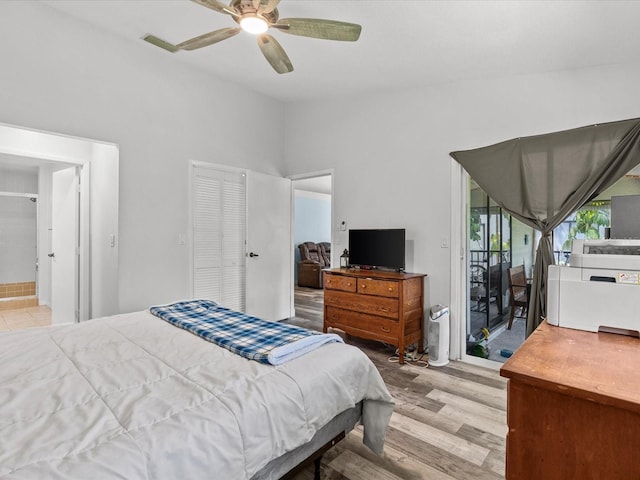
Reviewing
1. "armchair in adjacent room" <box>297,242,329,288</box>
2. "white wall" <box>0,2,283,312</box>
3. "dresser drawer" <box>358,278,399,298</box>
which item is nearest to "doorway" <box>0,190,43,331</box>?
"white wall" <box>0,2,283,312</box>

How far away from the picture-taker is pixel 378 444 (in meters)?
1.76

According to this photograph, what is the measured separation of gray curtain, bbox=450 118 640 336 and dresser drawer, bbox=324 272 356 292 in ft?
5.21

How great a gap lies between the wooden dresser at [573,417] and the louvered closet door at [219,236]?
342 cm

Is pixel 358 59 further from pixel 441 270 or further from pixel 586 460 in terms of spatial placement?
pixel 586 460

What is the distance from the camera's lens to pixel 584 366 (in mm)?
1119

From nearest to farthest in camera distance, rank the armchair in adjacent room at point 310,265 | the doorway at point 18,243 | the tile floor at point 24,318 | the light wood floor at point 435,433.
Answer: the light wood floor at point 435,433 → the tile floor at point 24,318 → the doorway at point 18,243 → the armchair in adjacent room at point 310,265

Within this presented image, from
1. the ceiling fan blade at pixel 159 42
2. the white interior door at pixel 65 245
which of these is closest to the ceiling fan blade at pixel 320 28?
the ceiling fan blade at pixel 159 42

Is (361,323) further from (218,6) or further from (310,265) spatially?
(310,265)

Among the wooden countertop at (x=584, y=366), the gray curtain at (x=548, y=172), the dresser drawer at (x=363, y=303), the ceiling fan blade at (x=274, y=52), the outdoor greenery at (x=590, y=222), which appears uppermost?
the ceiling fan blade at (x=274, y=52)

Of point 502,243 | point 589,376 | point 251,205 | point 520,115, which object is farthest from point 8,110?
point 502,243

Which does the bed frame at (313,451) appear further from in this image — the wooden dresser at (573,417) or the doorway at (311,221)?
the doorway at (311,221)

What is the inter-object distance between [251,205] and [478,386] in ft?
10.3

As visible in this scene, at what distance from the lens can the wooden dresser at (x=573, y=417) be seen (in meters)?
0.94

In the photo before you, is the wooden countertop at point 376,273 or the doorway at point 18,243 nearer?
the wooden countertop at point 376,273
